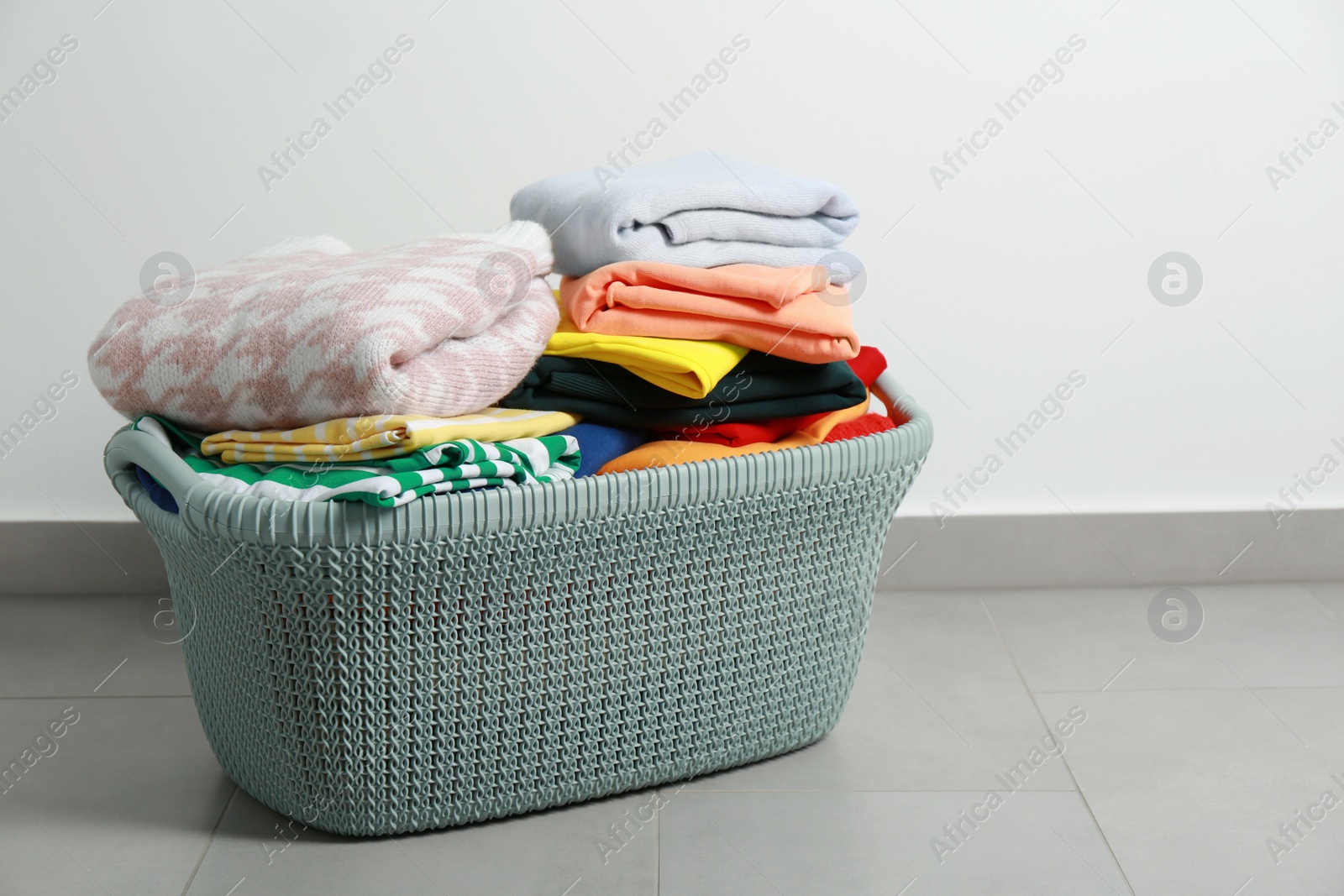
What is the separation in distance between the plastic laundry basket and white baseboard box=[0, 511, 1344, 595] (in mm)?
513

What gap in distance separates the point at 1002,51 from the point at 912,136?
0.15m

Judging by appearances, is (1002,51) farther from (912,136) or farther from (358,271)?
(358,271)

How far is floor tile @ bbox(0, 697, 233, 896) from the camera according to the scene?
3.12 feet

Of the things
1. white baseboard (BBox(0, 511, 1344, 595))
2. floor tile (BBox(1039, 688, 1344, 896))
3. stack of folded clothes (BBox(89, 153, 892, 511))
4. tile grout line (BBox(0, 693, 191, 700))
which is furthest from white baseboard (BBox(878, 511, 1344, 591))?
tile grout line (BBox(0, 693, 191, 700))

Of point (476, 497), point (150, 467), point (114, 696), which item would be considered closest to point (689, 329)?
point (476, 497)

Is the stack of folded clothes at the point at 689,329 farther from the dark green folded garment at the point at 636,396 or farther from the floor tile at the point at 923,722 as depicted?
the floor tile at the point at 923,722

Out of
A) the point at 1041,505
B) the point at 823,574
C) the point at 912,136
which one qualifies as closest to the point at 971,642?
the point at 1041,505

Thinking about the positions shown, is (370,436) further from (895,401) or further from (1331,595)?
(1331,595)

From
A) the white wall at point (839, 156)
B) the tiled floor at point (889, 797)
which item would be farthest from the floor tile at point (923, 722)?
the white wall at point (839, 156)

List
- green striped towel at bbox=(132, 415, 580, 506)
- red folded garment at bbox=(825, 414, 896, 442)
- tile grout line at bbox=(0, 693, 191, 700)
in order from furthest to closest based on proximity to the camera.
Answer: tile grout line at bbox=(0, 693, 191, 700)
red folded garment at bbox=(825, 414, 896, 442)
green striped towel at bbox=(132, 415, 580, 506)

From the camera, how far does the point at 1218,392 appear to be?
156 centimetres

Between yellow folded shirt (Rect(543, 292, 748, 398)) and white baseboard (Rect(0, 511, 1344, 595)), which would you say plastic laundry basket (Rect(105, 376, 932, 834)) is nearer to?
yellow folded shirt (Rect(543, 292, 748, 398))

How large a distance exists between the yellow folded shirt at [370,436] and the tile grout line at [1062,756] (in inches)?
23.9

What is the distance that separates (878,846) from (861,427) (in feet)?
1.24
